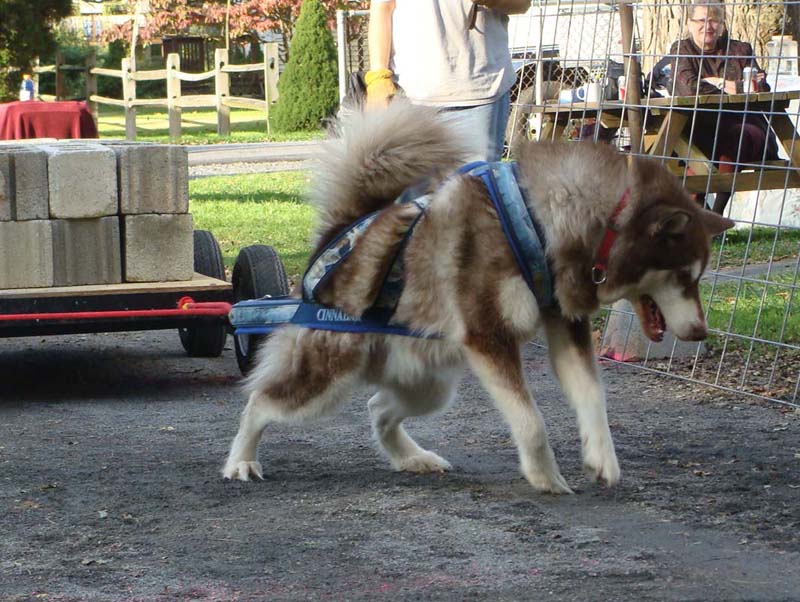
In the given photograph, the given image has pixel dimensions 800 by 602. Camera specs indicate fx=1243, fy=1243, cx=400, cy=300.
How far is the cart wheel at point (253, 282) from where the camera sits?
6.18 metres

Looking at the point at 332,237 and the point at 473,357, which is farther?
the point at 332,237

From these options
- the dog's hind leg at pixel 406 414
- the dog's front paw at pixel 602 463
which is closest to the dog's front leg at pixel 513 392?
the dog's front paw at pixel 602 463

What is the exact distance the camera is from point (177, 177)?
5922mm

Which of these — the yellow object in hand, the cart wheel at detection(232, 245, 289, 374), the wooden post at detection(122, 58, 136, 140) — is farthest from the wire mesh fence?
the wooden post at detection(122, 58, 136, 140)

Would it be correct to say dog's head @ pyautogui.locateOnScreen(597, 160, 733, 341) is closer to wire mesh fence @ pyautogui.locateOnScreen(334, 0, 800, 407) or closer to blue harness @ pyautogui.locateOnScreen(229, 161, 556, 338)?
blue harness @ pyautogui.locateOnScreen(229, 161, 556, 338)

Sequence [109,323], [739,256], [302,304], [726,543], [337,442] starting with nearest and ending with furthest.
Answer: [726,543]
[302,304]
[337,442]
[109,323]
[739,256]

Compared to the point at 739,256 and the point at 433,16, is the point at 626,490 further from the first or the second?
the point at 739,256

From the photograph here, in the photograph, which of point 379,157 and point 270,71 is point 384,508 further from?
point 270,71

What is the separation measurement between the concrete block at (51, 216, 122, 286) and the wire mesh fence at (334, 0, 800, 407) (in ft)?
7.78

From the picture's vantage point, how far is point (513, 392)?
13.6 feet

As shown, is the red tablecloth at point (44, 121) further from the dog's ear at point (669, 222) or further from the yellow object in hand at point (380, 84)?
the dog's ear at point (669, 222)

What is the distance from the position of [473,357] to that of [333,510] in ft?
2.27

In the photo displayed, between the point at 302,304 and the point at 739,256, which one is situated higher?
the point at 302,304

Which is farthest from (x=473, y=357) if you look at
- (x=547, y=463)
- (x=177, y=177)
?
(x=177, y=177)
